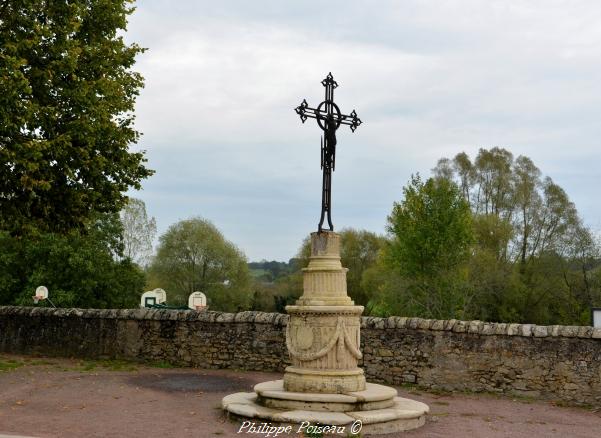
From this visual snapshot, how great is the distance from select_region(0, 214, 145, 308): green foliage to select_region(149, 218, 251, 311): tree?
705 inches

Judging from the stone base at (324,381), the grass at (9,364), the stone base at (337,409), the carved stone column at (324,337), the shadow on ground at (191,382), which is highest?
the carved stone column at (324,337)

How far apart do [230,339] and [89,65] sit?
7757 mm

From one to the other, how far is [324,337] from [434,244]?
24.8m

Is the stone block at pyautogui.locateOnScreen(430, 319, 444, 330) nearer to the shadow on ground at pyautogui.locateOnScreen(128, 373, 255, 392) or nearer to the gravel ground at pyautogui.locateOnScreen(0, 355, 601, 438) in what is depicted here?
the gravel ground at pyautogui.locateOnScreen(0, 355, 601, 438)

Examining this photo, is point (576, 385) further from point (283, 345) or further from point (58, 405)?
point (58, 405)

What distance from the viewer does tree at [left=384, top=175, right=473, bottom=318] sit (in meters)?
33.7

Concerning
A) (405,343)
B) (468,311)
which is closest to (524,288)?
(468,311)

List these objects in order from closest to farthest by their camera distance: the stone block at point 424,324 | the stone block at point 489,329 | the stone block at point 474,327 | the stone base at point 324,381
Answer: the stone base at point 324,381 < the stone block at point 489,329 < the stone block at point 474,327 < the stone block at point 424,324

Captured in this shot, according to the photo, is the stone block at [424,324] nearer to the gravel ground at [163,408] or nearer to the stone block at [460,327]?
the stone block at [460,327]

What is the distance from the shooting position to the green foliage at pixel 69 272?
3200 cm

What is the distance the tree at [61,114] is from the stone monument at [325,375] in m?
5.77

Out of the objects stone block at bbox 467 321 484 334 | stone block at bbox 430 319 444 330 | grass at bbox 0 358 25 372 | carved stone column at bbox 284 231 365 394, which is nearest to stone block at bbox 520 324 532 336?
stone block at bbox 467 321 484 334

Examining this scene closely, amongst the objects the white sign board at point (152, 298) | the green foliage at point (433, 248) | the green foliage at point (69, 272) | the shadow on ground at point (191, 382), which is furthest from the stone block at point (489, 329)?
the green foliage at point (69, 272)

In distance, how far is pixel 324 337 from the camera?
32.5ft
